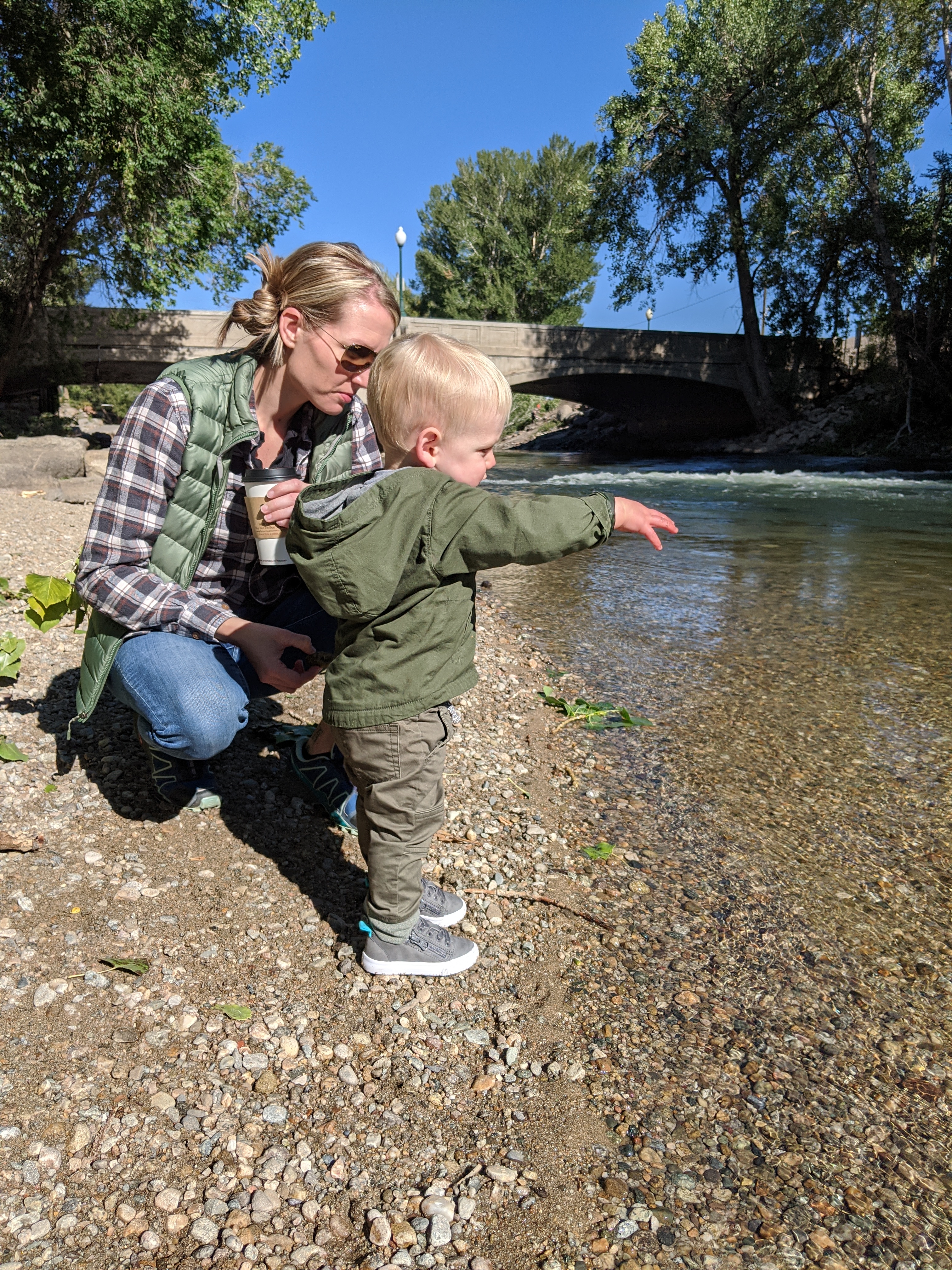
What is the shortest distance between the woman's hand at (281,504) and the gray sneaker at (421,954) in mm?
1079

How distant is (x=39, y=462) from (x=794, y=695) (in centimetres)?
930

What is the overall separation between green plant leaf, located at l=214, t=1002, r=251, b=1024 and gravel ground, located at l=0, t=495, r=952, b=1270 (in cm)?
2

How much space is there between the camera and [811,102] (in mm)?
24453

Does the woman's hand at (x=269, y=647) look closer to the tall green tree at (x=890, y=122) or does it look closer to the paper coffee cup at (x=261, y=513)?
the paper coffee cup at (x=261, y=513)

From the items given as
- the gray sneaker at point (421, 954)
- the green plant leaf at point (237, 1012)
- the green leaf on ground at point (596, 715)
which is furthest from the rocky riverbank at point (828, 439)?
the green plant leaf at point (237, 1012)

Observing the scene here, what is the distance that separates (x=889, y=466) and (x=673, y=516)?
42.2 feet

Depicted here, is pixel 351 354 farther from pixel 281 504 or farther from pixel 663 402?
pixel 663 402

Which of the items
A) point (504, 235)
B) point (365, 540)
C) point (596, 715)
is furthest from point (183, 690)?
point (504, 235)

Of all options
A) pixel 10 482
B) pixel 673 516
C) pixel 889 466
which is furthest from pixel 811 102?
pixel 10 482

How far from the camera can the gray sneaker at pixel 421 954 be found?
6.81 feet

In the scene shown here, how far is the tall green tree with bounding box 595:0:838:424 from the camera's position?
79.6ft

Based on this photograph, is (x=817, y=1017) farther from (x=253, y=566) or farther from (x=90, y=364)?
(x=90, y=364)

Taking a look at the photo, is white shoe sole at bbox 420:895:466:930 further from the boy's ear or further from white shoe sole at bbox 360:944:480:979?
the boy's ear

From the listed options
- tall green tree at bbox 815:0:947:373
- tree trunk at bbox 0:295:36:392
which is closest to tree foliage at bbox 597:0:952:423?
tall green tree at bbox 815:0:947:373
